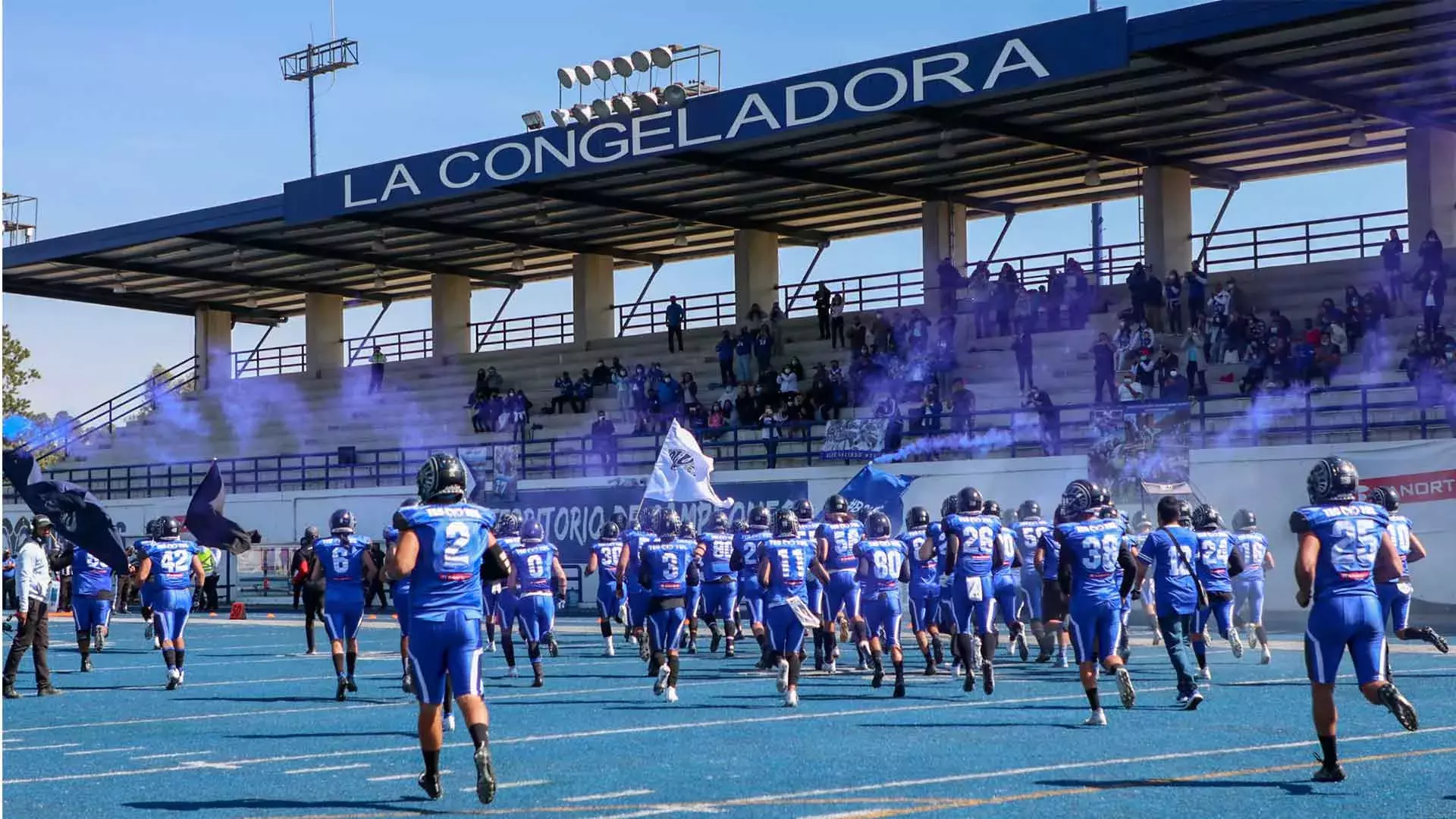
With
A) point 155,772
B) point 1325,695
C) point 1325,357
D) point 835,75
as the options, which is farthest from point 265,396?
point 1325,695

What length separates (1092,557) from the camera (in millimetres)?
13930

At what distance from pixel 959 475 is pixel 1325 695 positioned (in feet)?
64.7

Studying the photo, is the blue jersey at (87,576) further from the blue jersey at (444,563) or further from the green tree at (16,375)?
the green tree at (16,375)

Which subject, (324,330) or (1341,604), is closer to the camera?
(1341,604)

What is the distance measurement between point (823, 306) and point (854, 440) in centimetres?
824

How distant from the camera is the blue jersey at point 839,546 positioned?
1808 centimetres

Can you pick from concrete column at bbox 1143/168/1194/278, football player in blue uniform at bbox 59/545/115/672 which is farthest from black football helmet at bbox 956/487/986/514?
concrete column at bbox 1143/168/1194/278

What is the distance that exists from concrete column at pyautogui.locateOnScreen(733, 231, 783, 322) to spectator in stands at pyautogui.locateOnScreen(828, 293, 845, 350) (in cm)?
389

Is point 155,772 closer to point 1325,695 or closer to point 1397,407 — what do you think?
point 1325,695

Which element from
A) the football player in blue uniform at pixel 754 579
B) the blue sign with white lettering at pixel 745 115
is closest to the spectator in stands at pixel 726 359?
the blue sign with white lettering at pixel 745 115

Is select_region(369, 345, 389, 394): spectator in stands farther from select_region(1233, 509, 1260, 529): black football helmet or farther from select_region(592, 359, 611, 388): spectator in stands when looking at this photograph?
select_region(1233, 509, 1260, 529): black football helmet

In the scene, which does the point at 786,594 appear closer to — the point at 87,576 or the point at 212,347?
the point at 87,576

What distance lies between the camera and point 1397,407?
27.5 meters

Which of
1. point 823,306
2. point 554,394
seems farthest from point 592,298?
point 823,306
